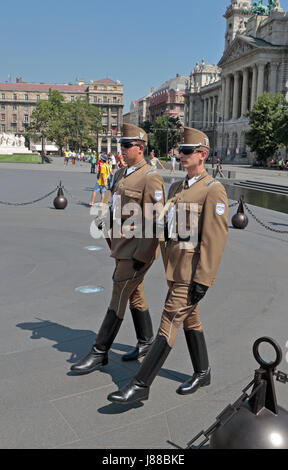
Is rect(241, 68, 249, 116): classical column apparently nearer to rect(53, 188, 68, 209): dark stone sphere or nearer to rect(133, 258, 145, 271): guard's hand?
rect(53, 188, 68, 209): dark stone sphere

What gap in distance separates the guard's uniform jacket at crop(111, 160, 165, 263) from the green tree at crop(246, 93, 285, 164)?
179ft

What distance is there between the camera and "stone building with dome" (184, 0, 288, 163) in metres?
73.1

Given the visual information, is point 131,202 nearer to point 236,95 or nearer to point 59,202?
point 59,202

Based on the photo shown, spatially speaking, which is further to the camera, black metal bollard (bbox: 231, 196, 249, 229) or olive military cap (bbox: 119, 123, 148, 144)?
black metal bollard (bbox: 231, 196, 249, 229)

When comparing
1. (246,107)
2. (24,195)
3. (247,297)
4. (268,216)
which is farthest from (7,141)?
(247,297)

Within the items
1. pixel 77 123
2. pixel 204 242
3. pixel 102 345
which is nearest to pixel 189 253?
pixel 204 242

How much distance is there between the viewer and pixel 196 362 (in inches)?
152

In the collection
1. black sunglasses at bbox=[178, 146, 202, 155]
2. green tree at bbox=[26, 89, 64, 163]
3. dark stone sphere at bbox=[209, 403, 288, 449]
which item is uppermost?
green tree at bbox=[26, 89, 64, 163]

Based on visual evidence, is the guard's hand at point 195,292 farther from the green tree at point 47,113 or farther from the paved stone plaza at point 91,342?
the green tree at point 47,113

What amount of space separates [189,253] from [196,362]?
0.98 m

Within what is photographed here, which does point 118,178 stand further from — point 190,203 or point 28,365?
point 28,365

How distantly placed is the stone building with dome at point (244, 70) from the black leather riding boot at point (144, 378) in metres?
64.5

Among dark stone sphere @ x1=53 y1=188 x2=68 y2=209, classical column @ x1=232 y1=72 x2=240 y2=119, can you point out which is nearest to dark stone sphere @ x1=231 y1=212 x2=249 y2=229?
dark stone sphere @ x1=53 y1=188 x2=68 y2=209

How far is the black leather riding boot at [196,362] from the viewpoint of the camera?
3.80m
